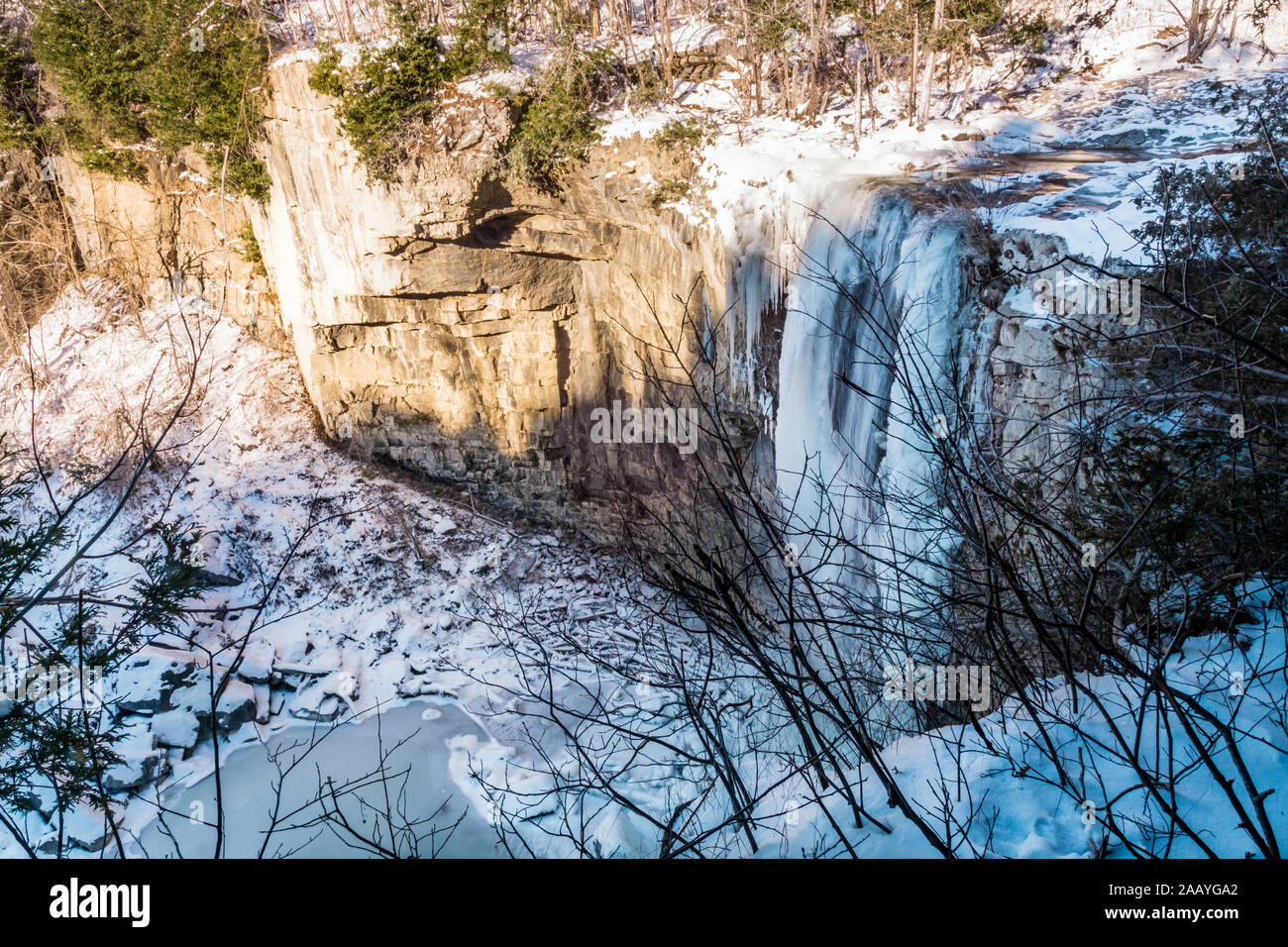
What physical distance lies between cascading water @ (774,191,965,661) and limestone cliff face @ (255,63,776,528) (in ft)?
6.09

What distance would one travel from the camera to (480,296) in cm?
1286

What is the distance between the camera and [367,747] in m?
9.69

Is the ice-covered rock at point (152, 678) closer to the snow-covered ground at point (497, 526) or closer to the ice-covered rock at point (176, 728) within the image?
the snow-covered ground at point (497, 526)

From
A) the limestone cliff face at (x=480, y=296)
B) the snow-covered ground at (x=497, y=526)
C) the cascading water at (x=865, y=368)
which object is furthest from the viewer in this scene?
the limestone cliff face at (x=480, y=296)

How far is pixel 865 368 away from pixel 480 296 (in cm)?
780

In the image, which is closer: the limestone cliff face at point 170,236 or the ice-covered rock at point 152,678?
the ice-covered rock at point 152,678

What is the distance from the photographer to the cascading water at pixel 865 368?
5.95 m

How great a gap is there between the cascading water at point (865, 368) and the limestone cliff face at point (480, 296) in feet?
6.09

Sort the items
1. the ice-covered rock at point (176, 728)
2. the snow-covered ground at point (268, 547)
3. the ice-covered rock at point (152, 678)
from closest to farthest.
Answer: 1. the ice-covered rock at point (176, 728)
2. the ice-covered rock at point (152, 678)
3. the snow-covered ground at point (268, 547)

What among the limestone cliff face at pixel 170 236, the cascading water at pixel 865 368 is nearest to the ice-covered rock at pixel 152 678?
the limestone cliff face at pixel 170 236

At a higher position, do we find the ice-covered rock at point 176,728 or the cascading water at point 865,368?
the cascading water at point 865,368

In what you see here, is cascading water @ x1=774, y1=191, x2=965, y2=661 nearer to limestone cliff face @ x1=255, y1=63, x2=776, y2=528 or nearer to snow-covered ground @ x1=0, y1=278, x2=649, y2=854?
limestone cliff face @ x1=255, y1=63, x2=776, y2=528

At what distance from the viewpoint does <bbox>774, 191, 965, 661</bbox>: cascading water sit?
5.95 meters
